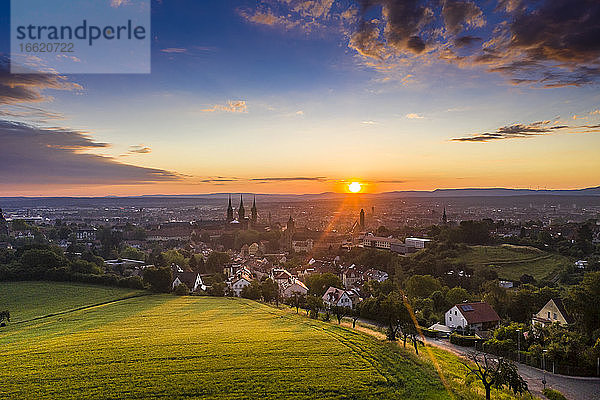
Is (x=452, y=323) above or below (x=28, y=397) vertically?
below

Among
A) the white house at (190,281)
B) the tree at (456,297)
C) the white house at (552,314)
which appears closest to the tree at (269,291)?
the white house at (190,281)

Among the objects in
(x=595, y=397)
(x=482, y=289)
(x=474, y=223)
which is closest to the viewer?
(x=595, y=397)

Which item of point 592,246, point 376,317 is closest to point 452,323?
point 376,317

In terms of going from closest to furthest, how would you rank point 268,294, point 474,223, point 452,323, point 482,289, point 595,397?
point 595,397 → point 452,323 → point 268,294 → point 482,289 → point 474,223

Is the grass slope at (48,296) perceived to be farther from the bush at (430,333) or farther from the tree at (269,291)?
the bush at (430,333)

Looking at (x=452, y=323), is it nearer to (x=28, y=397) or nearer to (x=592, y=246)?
(x=28, y=397)

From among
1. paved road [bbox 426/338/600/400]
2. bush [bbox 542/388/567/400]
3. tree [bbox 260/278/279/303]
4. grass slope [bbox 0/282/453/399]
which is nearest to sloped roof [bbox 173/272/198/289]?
tree [bbox 260/278/279/303]

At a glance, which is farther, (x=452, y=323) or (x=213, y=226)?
(x=213, y=226)

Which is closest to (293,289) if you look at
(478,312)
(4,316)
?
(478,312)
